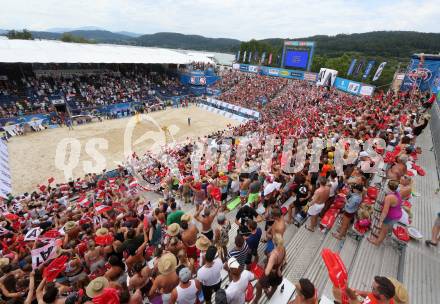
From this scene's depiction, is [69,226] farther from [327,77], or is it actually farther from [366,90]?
[327,77]

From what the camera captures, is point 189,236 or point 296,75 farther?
point 296,75

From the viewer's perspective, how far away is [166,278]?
353 cm

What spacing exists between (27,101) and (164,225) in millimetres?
28406

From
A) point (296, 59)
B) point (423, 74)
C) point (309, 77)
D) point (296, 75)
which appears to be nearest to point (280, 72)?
point (296, 75)

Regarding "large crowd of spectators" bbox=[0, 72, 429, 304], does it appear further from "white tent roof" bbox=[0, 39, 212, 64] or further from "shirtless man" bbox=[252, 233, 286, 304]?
"white tent roof" bbox=[0, 39, 212, 64]

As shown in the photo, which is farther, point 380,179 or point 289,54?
point 289,54

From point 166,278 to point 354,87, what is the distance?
33.2 metres

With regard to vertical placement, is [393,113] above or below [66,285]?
above

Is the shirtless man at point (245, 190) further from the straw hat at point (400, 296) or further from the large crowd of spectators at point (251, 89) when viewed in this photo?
the large crowd of spectators at point (251, 89)

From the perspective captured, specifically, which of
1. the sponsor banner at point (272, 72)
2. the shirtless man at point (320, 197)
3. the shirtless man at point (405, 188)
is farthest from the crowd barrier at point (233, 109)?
the shirtless man at point (320, 197)

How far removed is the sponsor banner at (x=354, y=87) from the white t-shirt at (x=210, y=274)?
3150cm

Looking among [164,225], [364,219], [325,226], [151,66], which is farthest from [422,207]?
[151,66]

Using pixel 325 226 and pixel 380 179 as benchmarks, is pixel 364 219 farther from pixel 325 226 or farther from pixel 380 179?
pixel 380 179

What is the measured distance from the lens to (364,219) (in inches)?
205
